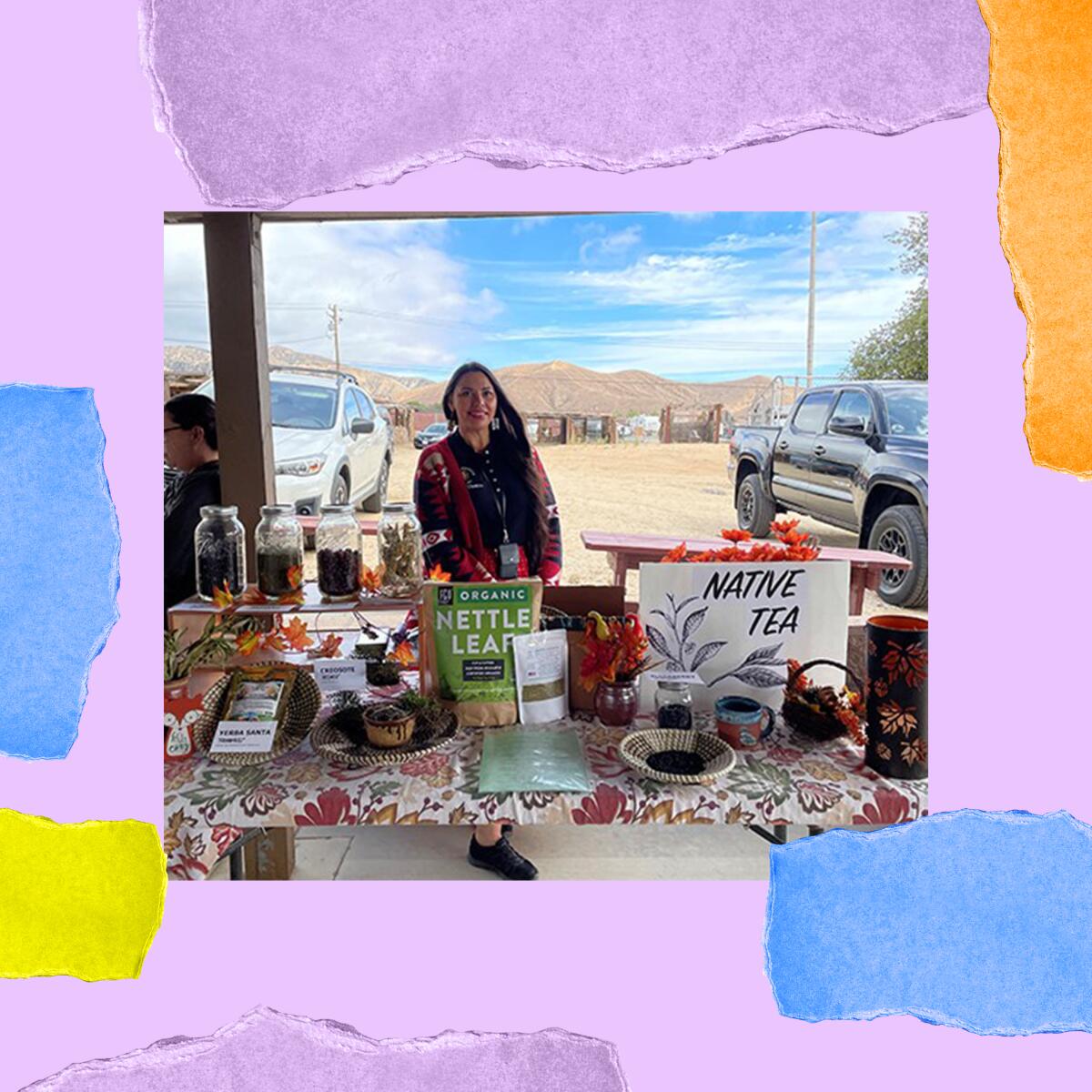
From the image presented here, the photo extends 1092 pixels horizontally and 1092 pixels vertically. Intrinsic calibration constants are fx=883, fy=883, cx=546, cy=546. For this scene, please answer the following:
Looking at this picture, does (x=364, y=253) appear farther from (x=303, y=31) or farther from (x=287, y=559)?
(x=303, y=31)

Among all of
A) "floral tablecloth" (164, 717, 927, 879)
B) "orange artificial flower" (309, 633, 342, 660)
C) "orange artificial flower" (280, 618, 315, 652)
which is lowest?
"floral tablecloth" (164, 717, 927, 879)

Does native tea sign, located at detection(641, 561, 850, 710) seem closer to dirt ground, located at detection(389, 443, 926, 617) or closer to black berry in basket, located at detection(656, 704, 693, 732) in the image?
black berry in basket, located at detection(656, 704, 693, 732)

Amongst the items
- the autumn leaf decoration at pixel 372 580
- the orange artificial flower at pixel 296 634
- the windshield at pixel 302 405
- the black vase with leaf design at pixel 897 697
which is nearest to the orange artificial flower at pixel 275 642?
the orange artificial flower at pixel 296 634

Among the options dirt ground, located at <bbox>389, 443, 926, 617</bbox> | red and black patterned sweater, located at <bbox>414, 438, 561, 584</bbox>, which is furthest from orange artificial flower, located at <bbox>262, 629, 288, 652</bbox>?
dirt ground, located at <bbox>389, 443, 926, 617</bbox>

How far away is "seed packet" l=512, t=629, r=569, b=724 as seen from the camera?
168cm

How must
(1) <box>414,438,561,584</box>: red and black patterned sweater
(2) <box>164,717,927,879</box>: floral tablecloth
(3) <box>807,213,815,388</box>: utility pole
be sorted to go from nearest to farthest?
(2) <box>164,717,927,879</box>: floral tablecloth → (1) <box>414,438,561,584</box>: red and black patterned sweater → (3) <box>807,213,815,388</box>: utility pole

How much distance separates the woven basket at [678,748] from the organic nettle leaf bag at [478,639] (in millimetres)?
255

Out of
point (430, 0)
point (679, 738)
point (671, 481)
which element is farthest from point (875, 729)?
point (671, 481)

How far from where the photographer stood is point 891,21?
3.65ft

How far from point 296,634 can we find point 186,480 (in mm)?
732

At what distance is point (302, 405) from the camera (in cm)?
316

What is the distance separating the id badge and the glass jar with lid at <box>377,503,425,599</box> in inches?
34.0

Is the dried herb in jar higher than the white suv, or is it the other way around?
the white suv

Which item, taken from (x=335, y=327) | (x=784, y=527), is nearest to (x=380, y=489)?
(x=335, y=327)
